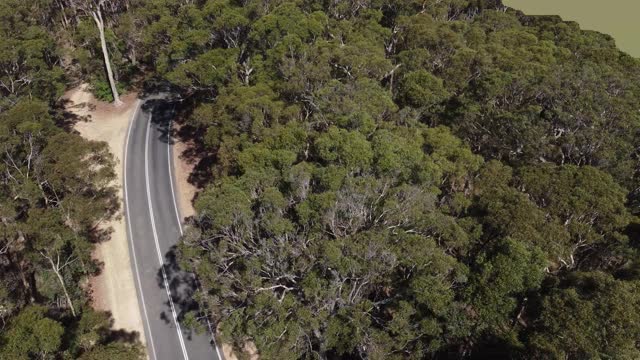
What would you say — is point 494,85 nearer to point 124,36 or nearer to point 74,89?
point 124,36

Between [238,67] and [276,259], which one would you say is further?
[238,67]

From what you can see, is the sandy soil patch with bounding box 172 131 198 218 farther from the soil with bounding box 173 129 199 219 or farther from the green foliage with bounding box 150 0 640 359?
the green foliage with bounding box 150 0 640 359

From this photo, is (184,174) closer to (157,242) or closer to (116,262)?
(157,242)

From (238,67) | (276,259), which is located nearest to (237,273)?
(276,259)

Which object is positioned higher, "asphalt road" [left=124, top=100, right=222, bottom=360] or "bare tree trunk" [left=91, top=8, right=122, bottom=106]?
"bare tree trunk" [left=91, top=8, right=122, bottom=106]

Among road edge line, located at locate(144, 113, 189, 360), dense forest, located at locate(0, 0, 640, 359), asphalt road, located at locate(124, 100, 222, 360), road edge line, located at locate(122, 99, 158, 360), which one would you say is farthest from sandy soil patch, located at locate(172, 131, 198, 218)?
road edge line, located at locate(122, 99, 158, 360)
